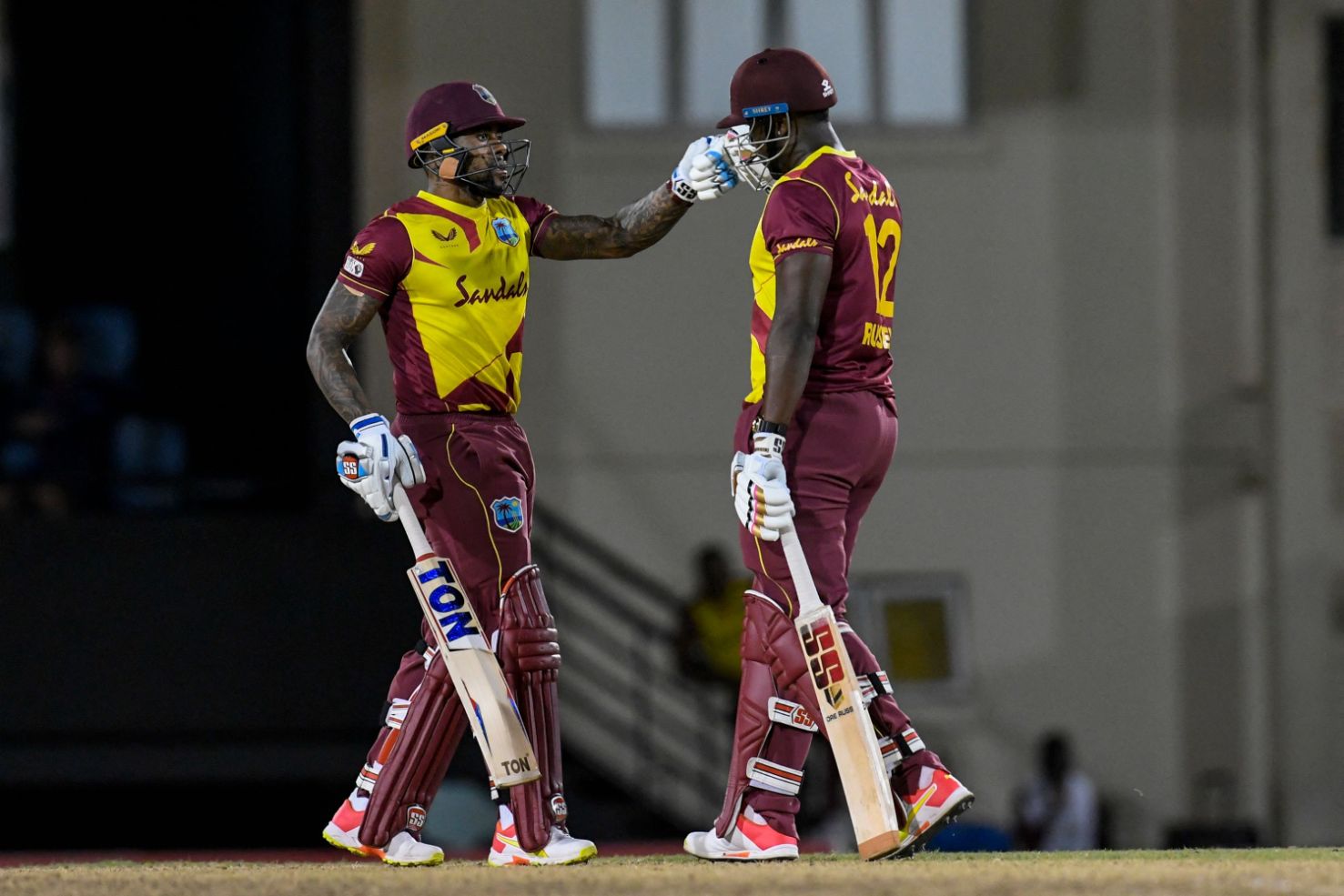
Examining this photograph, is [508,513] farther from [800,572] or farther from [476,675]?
[800,572]

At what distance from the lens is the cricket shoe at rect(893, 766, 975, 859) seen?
5.12 meters

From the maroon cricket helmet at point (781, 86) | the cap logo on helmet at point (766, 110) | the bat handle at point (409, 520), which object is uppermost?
the maroon cricket helmet at point (781, 86)

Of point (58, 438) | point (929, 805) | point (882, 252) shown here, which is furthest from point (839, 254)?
point (58, 438)

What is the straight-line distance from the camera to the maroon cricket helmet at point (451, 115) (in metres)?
5.41

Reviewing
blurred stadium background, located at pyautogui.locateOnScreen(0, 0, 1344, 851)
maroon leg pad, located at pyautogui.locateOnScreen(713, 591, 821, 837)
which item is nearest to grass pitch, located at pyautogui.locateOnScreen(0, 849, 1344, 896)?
maroon leg pad, located at pyautogui.locateOnScreen(713, 591, 821, 837)

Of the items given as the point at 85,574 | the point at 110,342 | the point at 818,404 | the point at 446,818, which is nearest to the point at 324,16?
the point at 110,342

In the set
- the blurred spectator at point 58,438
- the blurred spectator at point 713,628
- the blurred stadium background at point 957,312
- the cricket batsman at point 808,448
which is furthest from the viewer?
the blurred stadium background at point 957,312

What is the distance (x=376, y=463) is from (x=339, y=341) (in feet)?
1.32

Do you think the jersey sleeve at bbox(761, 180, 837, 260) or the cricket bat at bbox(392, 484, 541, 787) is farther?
the cricket bat at bbox(392, 484, 541, 787)

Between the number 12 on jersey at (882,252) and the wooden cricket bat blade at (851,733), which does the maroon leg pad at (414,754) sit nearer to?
the wooden cricket bat blade at (851,733)

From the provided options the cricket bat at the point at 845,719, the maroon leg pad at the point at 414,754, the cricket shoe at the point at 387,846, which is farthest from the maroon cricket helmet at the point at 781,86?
the cricket shoe at the point at 387,846

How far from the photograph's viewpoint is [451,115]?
5422 millimetres

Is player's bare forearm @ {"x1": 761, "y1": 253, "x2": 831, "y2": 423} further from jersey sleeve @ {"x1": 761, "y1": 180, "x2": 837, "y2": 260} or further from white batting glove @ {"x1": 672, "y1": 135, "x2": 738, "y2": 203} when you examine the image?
white batting glove @ {"x1": 672, "y1": 135, "x2": 738, "y2": 203}

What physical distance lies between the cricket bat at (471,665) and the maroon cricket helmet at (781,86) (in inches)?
50.7
